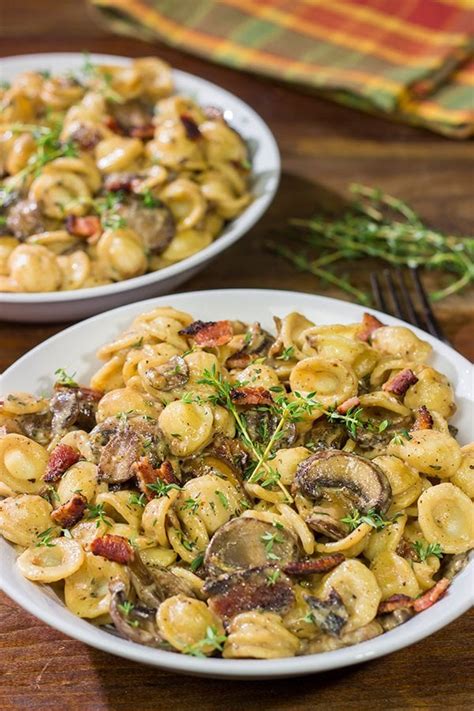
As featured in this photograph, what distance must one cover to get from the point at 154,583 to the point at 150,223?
1095 millimetres

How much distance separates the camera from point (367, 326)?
6.40ft

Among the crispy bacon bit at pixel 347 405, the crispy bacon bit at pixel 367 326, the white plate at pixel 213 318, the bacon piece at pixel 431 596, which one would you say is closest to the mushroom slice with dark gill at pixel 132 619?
the white plate at pixel 213 318

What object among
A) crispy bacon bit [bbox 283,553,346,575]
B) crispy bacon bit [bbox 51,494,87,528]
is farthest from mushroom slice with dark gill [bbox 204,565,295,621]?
crispy bacon bit [bbox 51,494,87,528]

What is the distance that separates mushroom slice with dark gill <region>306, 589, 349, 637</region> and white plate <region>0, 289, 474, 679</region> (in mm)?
46

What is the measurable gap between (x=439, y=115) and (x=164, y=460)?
6.71 ft

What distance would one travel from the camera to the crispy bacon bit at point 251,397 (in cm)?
168

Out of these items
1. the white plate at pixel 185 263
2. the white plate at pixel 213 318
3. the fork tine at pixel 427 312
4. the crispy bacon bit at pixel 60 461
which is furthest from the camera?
the fork tine at pixel 427 312

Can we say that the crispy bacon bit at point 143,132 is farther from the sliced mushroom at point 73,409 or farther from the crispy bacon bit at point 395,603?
the crispy bacon bit at point 395,603

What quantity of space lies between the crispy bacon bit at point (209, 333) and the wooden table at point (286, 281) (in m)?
0.59

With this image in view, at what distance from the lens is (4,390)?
186cm

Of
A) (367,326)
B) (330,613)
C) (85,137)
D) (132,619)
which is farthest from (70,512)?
(85,137)

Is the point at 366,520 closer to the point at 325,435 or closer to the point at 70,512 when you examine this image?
the point at 325,435

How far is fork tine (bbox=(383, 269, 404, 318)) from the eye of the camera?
7.92 feet

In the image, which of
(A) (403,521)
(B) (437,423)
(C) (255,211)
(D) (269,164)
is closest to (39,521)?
(A) (403,521)
